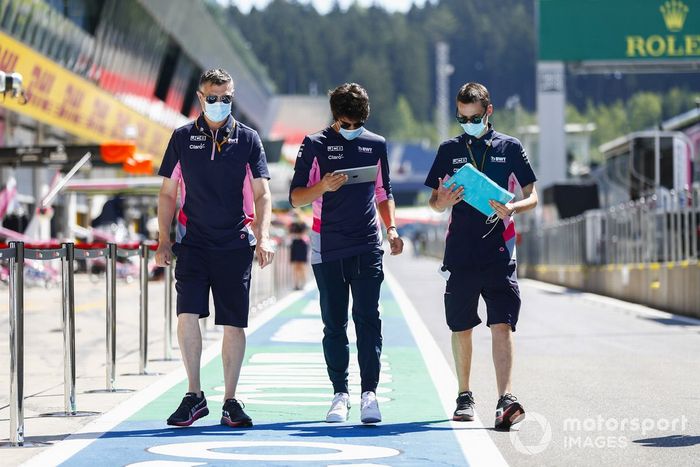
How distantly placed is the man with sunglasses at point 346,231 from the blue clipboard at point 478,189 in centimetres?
44

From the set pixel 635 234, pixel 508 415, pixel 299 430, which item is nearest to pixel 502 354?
pixel 508 415

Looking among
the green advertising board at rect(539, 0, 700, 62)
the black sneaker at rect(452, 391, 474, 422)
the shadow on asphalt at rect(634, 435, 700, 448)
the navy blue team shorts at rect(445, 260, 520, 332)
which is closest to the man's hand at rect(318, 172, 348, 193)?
the navy blue team shorts at rect(445, 260, 520, 332)

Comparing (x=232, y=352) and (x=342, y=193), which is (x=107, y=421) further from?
(x=342, y=193)

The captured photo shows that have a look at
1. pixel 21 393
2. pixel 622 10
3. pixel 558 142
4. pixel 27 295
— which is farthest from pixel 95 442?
pixel 558 142

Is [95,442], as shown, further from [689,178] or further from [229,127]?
[689,178]

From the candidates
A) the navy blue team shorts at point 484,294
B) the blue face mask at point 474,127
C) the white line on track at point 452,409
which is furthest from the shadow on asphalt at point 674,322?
the blue face mask at point 474,127

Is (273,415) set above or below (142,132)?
below

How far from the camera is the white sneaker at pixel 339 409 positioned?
7.50 m

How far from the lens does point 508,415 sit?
23.6ft

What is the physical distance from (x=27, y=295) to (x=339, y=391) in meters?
17.4

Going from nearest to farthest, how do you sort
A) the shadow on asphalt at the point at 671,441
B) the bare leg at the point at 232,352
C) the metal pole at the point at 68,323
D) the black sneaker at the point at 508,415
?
the shadow on asphalt at the point at 671,441
the black sneaker at the point at 508,415
the bare leg at the point at 232,352
the metal pole at the point at 68,323

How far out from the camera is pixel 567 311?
68.2 ft

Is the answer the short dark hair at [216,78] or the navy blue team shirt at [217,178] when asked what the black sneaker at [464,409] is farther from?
the short dark hair at [216,78]

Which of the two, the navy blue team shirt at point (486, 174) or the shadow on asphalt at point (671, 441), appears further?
the navy blue team shirt at point (486, 174)
